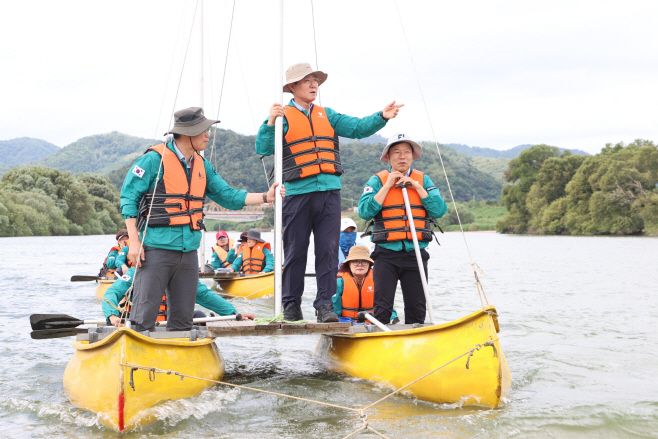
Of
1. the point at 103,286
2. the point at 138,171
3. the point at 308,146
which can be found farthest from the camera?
the point at 103,286

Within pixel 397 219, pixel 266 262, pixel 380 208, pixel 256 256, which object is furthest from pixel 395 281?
pixel 256 256

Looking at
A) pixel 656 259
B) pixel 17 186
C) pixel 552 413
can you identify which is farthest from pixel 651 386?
pixel 17 186

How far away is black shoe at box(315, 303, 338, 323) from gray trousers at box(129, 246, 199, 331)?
1150mm

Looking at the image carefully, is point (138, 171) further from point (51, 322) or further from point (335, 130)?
point (51, 322)

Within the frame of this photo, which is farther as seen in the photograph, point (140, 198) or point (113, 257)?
point (113, 257)

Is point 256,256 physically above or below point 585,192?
below

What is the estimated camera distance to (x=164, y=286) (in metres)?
4.67

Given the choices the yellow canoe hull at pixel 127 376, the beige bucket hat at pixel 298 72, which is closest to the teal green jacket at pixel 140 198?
the yellow canoe hull at pixel 127 376

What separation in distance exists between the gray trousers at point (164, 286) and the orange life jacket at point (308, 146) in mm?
1180

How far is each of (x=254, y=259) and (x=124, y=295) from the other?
7532 mm

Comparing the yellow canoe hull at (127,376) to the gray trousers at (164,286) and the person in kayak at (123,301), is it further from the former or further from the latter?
the person in kayak at (123,301)

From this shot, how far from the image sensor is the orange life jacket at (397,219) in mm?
5520

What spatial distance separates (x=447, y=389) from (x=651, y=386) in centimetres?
296

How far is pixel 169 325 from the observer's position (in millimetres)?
5008
